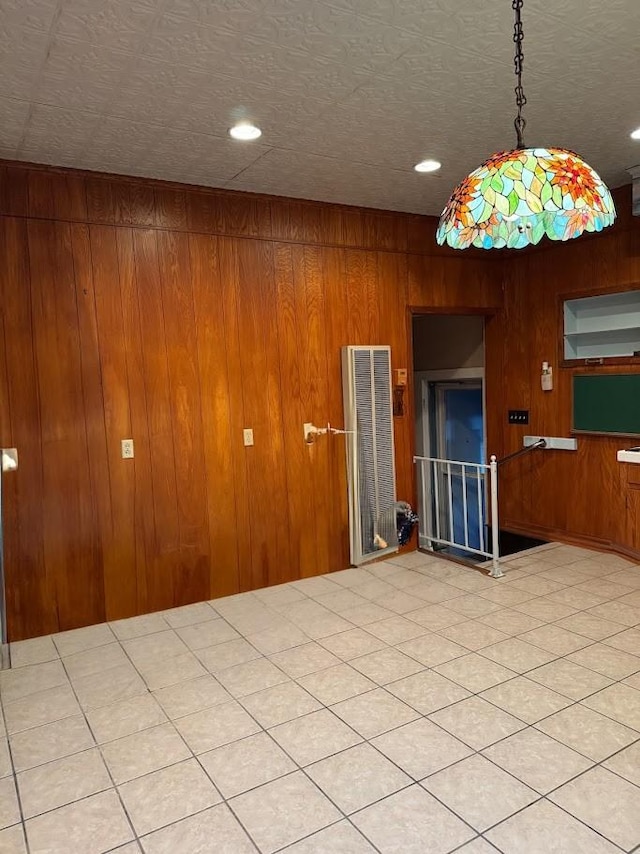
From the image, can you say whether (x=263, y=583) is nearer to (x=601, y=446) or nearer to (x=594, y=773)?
(x=594, y=773)

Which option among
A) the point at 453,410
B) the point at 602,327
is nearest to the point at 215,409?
the point at 602,327

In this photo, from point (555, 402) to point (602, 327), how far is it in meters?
0.72

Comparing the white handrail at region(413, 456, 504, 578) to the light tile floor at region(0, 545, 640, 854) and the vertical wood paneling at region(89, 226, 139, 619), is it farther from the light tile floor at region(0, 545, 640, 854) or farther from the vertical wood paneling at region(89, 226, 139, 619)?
the vertical wood paneling at region(89, 226, 139, 619)

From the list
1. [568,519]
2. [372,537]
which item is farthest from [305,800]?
[568,519]

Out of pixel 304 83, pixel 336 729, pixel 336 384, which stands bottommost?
pixel 336 729

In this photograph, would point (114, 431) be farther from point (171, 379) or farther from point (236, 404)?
point (236, 404)

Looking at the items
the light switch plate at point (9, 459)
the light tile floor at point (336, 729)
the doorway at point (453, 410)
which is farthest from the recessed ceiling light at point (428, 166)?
the light switch plate at point (9, 459)

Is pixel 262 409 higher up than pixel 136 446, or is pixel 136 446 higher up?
pixel 262 409

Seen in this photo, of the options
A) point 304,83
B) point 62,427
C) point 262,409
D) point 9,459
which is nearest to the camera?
point 304,83

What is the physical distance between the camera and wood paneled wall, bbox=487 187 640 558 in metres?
4.50

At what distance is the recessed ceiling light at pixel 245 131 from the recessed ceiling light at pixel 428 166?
1.10 metres

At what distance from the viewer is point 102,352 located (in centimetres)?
362

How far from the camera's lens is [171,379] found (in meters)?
3.83

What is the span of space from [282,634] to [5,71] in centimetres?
304
